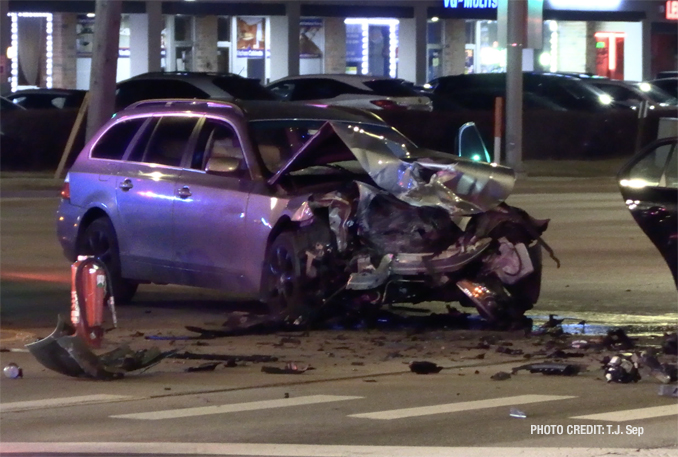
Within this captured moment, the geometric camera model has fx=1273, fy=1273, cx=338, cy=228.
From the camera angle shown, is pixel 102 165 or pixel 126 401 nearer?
pixel 126 401

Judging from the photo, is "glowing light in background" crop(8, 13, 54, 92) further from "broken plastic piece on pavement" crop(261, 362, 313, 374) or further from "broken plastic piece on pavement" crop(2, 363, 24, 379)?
"broken plastic piece on pavement" crop(261, 362, 313, 374)

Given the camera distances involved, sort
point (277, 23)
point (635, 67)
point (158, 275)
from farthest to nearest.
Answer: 1. point (635, 67)
2. point (277, 23)
3. point (158, 275)

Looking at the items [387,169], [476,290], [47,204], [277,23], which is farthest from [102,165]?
[277,23]

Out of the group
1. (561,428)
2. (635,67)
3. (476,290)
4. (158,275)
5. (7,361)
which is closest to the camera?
(561,428)

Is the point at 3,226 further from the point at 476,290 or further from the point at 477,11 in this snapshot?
the point at 477,11

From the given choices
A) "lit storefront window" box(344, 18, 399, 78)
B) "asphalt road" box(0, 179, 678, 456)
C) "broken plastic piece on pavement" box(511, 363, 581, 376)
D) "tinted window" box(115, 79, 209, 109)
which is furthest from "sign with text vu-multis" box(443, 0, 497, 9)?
"broken plastic piece on pavement" box(511, 363, 581, 376)

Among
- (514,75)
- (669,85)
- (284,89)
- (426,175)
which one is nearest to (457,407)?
(426,175)

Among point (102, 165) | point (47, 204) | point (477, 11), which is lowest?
point (47, 204)

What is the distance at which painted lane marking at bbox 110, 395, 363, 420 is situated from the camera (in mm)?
6887

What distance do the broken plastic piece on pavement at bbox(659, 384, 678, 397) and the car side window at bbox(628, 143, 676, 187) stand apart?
7.16 feet

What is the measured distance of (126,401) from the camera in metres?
7.32

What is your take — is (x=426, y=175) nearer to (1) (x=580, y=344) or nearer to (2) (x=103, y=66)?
(1) (x=580, y=344)

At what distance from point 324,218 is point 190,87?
56.5 ft

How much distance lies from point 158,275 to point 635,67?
41278mm
